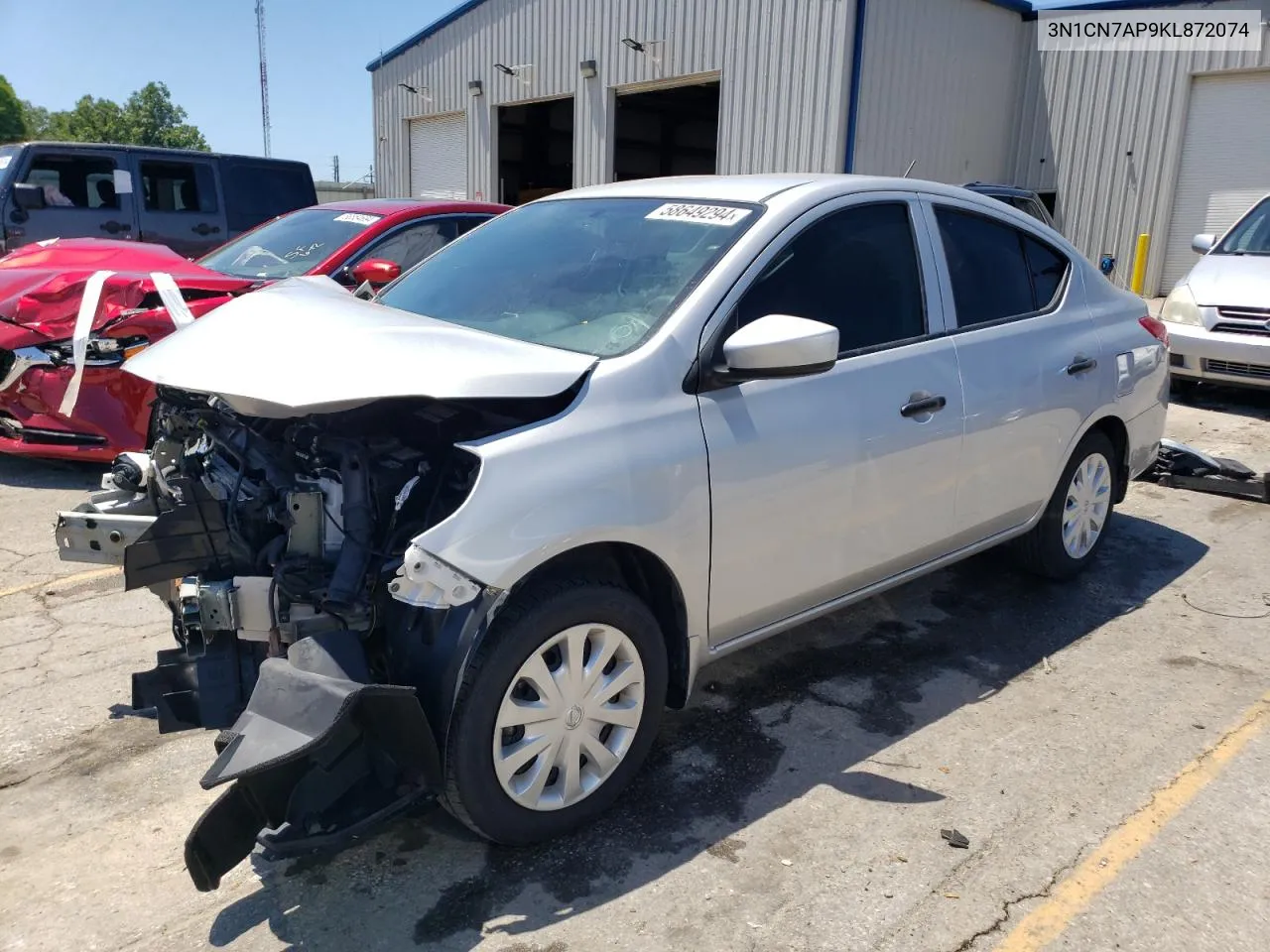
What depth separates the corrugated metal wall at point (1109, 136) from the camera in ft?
49.2

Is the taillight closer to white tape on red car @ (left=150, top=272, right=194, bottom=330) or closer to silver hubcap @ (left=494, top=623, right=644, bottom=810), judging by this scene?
silver hubcap @ (left=494, top=623, right=644, bottom=810)

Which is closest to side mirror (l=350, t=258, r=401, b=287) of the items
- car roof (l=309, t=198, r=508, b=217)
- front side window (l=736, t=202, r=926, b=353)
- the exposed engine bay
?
car roof (l=309, t=198, r=508, b=217)

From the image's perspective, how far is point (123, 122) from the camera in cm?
7400

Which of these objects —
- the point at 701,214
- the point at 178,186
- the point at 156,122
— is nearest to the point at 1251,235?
the point at 701,214

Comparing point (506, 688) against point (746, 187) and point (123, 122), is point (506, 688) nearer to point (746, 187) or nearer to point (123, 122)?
point (746, 187)

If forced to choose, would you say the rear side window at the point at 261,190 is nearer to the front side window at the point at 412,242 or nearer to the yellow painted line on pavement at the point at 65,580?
the front side window at the point at 412,242

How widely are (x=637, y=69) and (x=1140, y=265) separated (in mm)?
8554

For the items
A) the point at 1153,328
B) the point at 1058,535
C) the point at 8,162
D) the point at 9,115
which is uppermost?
the point at 9,115

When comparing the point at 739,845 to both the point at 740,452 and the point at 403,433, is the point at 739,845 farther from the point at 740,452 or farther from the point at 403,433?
the point at 403,433

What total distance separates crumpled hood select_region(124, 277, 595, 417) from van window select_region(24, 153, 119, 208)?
26.2 ft

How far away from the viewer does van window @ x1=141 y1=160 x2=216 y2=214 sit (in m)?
9.93

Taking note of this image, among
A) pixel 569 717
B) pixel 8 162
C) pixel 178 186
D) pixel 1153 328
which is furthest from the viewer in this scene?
pixel 178 186

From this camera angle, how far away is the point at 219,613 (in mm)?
2627

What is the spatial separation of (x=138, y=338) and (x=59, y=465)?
4.95 ft
